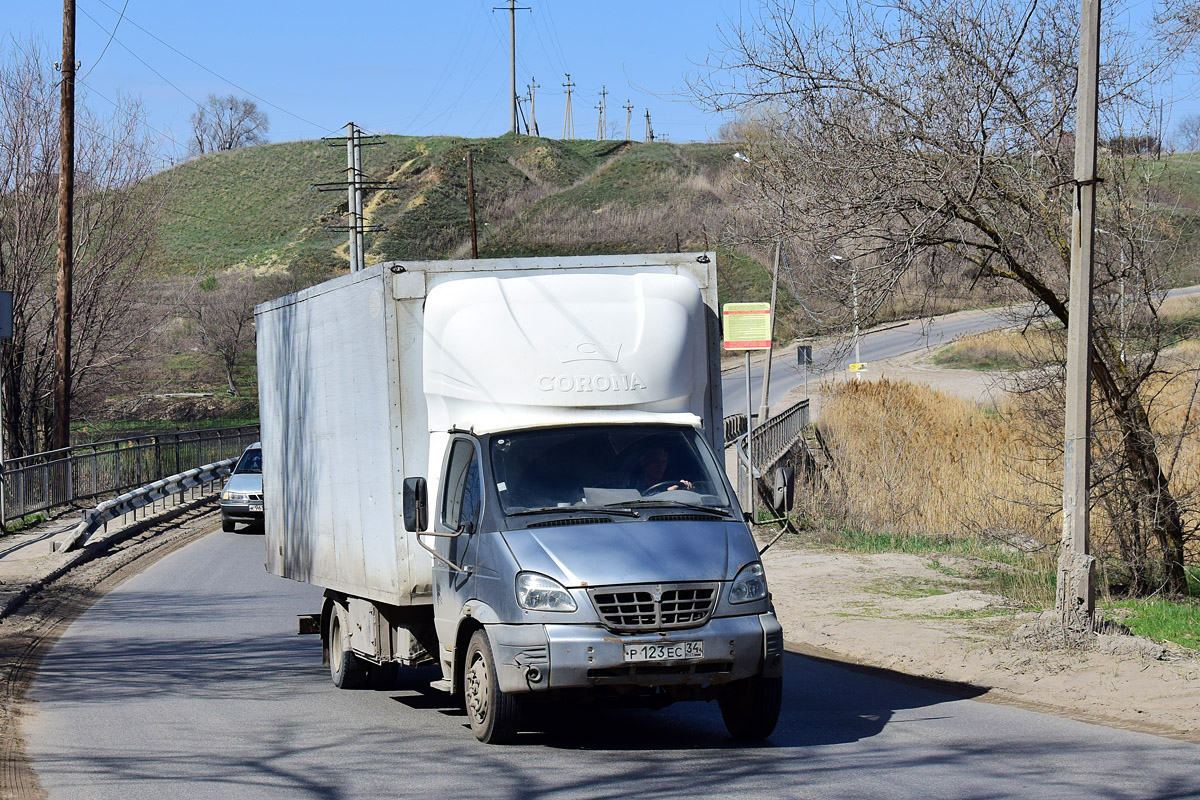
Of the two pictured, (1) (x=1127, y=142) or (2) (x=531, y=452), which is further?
(1) (x=1127, y=142)

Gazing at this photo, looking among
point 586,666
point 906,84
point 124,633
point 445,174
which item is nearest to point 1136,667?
point 586,666

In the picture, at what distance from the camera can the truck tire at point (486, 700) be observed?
8172 mm

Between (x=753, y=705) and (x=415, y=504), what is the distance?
98.7 inches

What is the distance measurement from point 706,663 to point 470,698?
1666mm


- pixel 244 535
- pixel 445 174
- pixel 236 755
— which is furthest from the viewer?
pixel 445 174

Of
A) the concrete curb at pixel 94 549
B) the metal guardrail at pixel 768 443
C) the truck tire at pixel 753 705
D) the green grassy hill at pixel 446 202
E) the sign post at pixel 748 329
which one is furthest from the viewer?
the green grassy hill at pixel 446 202

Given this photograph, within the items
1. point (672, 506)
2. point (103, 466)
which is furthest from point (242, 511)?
point (672, 506)

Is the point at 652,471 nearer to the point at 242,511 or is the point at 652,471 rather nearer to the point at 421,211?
the point at 242,511

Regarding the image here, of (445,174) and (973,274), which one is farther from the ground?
(445,174)

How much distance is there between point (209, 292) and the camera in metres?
89.4

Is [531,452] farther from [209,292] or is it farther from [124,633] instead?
[209,292]

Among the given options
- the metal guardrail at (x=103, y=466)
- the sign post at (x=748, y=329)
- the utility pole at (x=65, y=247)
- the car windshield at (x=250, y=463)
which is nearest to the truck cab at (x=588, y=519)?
the sign post at (x=748, y=329)

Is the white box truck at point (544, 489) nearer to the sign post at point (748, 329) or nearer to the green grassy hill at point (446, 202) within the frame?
the sign post at point (748, 329)

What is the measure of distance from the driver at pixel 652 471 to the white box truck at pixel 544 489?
1 cm
